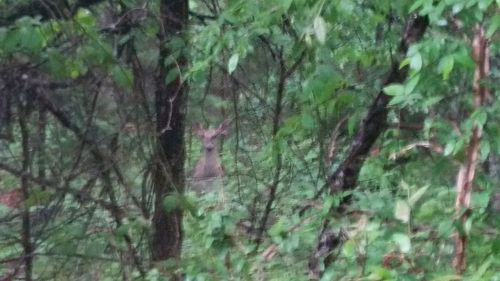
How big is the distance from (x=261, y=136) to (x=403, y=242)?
95.6 inches

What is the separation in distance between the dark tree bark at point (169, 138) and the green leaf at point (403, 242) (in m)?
2.03

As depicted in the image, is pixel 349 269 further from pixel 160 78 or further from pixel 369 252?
pixel 160 78

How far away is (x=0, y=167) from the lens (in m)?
4.36

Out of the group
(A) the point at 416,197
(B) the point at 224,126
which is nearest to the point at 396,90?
(A) the point at 416,197

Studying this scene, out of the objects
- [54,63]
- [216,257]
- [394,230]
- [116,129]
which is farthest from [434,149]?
[116,129]

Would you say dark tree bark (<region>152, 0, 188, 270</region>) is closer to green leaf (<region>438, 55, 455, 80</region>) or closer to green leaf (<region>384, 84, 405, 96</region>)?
green leaf (<region>384, 84, 405, 96</region>)

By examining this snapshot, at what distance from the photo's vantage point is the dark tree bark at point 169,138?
4.44m

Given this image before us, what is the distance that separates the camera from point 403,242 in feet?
7.95

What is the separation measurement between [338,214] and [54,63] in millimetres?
1595

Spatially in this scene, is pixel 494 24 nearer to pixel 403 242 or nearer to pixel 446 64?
pixel 446 64

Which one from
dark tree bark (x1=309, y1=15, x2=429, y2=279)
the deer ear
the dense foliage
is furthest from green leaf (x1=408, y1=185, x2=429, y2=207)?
the deer ear

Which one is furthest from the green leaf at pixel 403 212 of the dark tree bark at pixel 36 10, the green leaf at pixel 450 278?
the dark tree bark at pixel 36 10

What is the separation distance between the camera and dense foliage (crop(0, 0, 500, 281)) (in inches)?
103

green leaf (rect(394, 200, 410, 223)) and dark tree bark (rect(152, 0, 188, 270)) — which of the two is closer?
green leaf (rect(394, 200, 410, 223))
